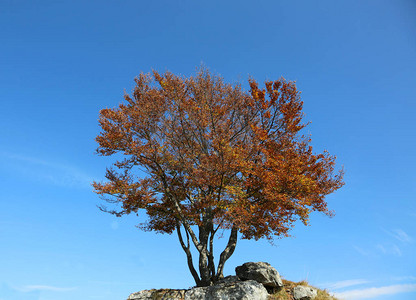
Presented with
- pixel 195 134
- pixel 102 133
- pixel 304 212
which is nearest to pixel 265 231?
pixel 304 212

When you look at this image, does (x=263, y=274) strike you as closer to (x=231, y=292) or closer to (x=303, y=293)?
(x=303, y=293)

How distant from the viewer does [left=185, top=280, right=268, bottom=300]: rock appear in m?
17.9

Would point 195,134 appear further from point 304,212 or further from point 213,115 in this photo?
point 304,212

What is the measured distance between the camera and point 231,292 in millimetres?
18109

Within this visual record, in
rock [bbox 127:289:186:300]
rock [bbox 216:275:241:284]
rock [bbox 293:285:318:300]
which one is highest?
rock [bbox 216:275:241:284]

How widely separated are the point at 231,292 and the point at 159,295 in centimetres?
520

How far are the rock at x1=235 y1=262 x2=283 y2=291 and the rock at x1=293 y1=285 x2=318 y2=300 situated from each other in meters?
1.20

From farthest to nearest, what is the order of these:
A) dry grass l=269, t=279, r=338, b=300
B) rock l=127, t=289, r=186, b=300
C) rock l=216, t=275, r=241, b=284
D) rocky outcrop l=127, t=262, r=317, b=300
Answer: rock l=216, t=275, r=241, b=284, dry grass l=269, t=279, r=338, b=300, rock l=127, t=289, r=186, b=300, rocky outcrop l=127, t=262, r=317, b=300

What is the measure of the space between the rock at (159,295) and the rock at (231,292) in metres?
1.11

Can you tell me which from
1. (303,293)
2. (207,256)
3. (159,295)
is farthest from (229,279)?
(303,293)

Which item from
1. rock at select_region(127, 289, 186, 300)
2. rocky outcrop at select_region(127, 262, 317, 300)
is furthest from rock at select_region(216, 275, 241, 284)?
rock at select_region(127, 289, 186, 300)

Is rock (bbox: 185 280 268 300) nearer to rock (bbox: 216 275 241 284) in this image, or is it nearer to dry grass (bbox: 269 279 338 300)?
dry grass (bbox: 269 279 338 300)

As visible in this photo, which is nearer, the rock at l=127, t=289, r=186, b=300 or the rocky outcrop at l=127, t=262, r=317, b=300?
the rocky outcrop at l=127, t=262, r=317, b=300

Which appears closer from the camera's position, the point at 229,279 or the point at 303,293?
the point at 229,279
